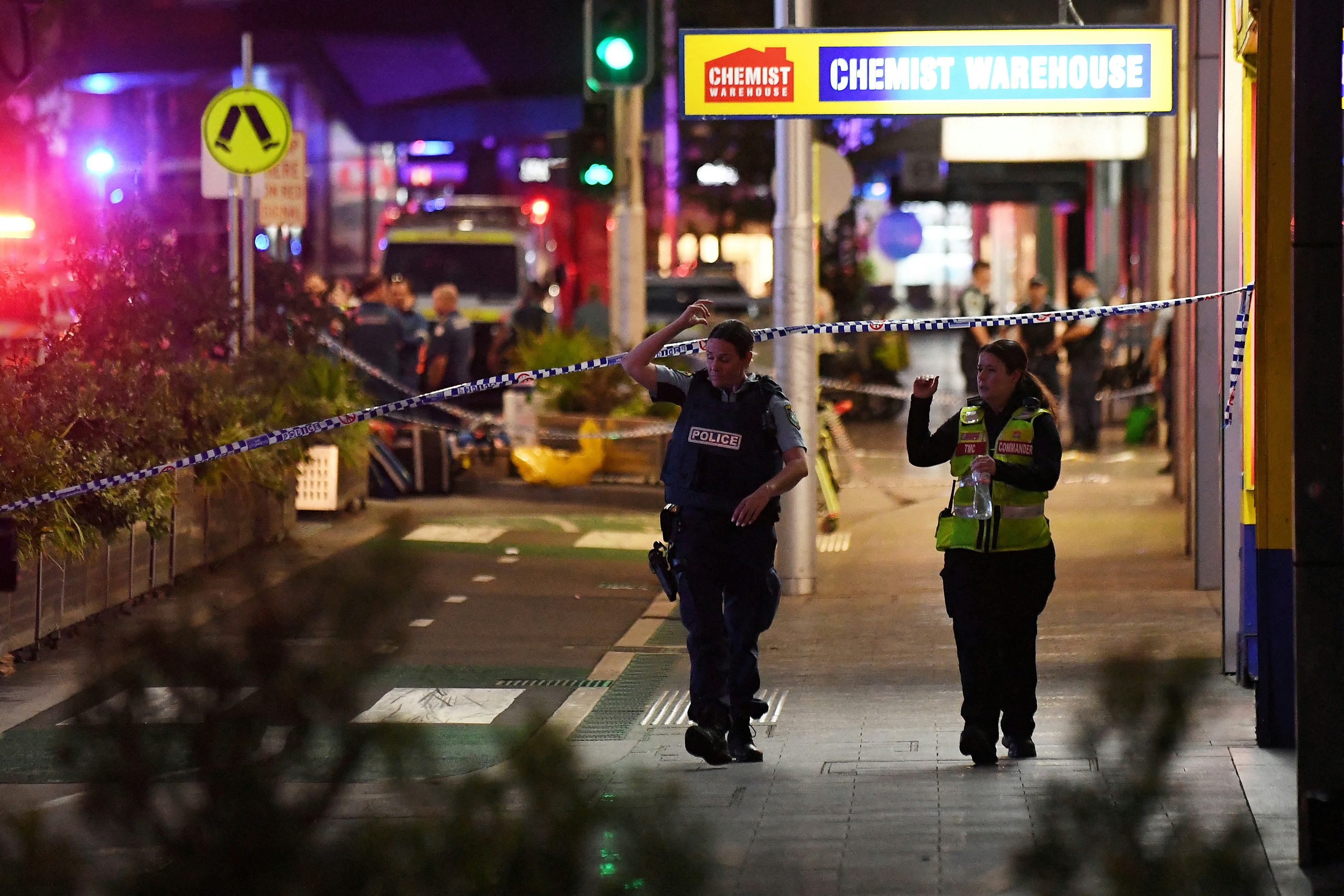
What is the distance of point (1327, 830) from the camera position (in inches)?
219

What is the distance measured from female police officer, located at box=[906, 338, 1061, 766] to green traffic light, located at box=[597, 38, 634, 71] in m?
6.45

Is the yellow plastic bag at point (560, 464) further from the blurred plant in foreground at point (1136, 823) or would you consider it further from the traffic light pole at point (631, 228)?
the blurred plant in foreground at point (1136, 823)

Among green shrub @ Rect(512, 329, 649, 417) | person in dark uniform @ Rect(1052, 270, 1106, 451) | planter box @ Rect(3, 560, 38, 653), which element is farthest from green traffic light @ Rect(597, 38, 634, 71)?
person in dark uniform @ Rect(1052, 270, 1106, 451)

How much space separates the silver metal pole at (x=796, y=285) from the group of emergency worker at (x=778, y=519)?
4.31 m

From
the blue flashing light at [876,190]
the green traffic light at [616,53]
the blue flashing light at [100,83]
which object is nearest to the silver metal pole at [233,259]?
the green traffic light at [616,53]

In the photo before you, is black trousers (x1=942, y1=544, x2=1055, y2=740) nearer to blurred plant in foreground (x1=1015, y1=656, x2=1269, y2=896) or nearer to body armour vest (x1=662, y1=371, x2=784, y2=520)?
body armour vest (x1=662, y1=371, x2=784, y2=520)

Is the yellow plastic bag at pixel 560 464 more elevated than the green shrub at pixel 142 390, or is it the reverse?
the green shrub at pixel 142 390

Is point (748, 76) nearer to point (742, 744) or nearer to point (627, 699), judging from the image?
point (627, 699)

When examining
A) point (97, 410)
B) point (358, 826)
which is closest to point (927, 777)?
point (358, 826)

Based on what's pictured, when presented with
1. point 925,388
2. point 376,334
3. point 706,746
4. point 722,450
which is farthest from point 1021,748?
point 376,334

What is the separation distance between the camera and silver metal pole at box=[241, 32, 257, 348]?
14.3 m

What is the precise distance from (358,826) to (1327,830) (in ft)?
10.7

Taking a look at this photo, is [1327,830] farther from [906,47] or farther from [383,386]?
[383,386]

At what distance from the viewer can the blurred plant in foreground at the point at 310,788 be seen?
3.20 meters
